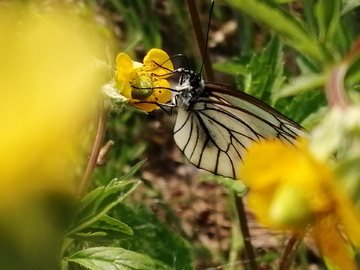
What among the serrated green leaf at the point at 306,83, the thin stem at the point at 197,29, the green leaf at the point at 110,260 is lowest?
the green leaf at the point at 110,260

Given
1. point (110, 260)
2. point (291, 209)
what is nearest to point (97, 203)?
point (110, 260)

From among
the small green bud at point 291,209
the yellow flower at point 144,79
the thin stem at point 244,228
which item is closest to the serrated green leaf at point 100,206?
the yellow flower at point 144,79

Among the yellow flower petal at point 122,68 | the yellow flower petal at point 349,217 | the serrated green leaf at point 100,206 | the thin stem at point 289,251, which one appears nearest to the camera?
the yellow flower petal at point 349,217

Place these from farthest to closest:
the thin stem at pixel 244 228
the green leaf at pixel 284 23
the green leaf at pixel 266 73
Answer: the thin stem at pixel 244 228, the green leaf at pixel 266 73, the green leaf at pixel 284 23

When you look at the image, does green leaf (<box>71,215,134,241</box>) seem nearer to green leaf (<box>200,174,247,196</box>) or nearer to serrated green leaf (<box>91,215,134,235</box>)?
serrated green leaf (<box>91,215,134,235</box>)

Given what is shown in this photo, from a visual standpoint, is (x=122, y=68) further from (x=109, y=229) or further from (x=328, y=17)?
(x=328, y=17)

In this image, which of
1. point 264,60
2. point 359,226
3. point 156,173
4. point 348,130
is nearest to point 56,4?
point 264,60

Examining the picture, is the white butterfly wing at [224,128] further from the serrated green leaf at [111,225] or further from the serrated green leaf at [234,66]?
the serrated green leaf at [111,225]
